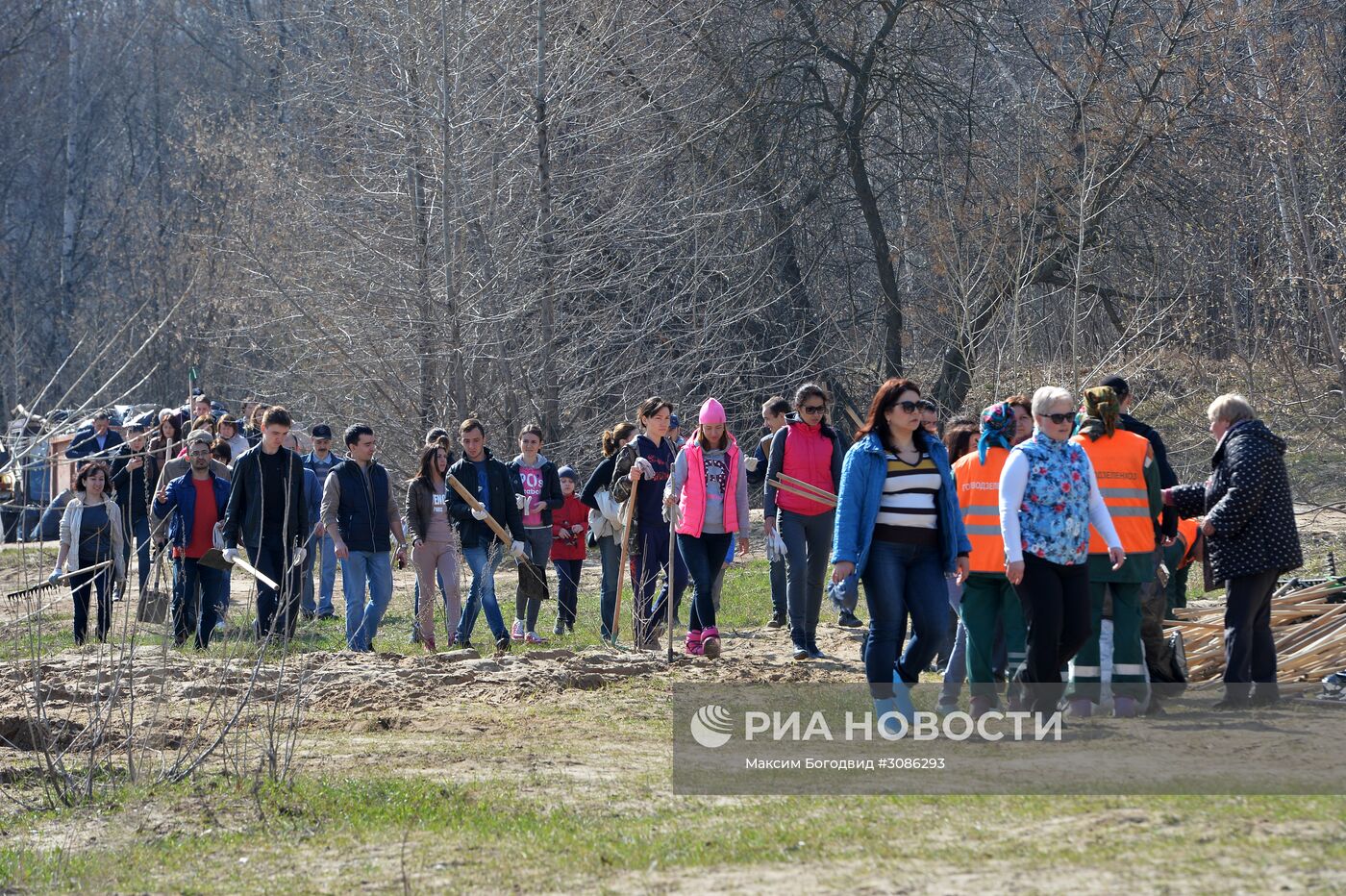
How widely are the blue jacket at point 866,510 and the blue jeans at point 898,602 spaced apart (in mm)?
82

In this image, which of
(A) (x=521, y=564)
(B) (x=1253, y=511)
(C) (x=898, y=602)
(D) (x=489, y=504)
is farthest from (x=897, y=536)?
(A) (x=521, y=564)

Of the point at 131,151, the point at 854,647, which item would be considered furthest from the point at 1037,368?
the point at 131,151

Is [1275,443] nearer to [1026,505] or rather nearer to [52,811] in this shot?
[1026,505]

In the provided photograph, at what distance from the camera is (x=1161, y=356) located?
2270 cm

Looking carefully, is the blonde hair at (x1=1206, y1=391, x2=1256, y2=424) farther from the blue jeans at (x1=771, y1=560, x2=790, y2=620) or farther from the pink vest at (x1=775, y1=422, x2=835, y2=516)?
the blue jeans at (x1=771, y1=560, x2=790, y2=620)

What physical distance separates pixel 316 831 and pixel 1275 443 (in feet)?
17.3

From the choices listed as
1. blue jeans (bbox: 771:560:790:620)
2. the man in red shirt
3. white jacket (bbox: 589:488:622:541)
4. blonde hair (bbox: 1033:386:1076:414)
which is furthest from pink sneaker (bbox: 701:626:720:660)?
the man in red shirt

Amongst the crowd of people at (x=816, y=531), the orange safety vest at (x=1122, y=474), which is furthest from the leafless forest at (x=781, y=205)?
the orange safety vest at (x=1122, y=474)

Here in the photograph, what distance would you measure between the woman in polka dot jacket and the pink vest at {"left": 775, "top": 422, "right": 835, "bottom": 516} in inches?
123

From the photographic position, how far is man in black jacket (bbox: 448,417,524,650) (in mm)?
12031

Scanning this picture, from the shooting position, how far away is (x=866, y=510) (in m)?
7.76

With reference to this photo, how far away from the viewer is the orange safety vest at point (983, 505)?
8195 mm

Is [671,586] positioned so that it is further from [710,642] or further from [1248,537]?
[1248,537]

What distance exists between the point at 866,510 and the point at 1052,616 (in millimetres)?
1030
